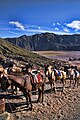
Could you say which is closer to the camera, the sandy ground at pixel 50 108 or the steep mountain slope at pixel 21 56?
the sandy ground at pixel 50 108

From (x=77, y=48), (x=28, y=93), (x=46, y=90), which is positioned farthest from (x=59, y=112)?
(x=77, y=48)

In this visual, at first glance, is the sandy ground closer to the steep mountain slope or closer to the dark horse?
the dark horse

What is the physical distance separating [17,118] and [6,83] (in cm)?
189

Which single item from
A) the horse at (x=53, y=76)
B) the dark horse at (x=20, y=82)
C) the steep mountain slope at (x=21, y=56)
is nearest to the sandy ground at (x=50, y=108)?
the dark horse at (x=20, y=82)

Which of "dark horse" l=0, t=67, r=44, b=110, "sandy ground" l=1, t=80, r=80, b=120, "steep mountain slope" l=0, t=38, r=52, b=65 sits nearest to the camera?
"dark horse" l=0, t=67, r=44, b=110

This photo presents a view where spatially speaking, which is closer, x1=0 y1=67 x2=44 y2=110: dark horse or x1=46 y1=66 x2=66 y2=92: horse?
x1=0 y1=67 x2=44 y2=110: dark horse

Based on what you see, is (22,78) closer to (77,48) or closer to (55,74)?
(55,74)

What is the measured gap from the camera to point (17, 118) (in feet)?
44.7

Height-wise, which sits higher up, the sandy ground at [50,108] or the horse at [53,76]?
the horse at [53,76]

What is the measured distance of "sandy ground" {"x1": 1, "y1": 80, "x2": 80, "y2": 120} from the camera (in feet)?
46.2

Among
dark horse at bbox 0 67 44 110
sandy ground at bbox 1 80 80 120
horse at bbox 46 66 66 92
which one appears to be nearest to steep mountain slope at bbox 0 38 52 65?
horse at bbox 46 66 66 92

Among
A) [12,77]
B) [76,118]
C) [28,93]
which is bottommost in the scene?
[76,118]

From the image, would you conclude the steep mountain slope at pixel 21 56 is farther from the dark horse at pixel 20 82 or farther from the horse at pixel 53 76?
the dark horse at pixel 20 82

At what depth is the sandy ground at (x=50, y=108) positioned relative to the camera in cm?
1408
